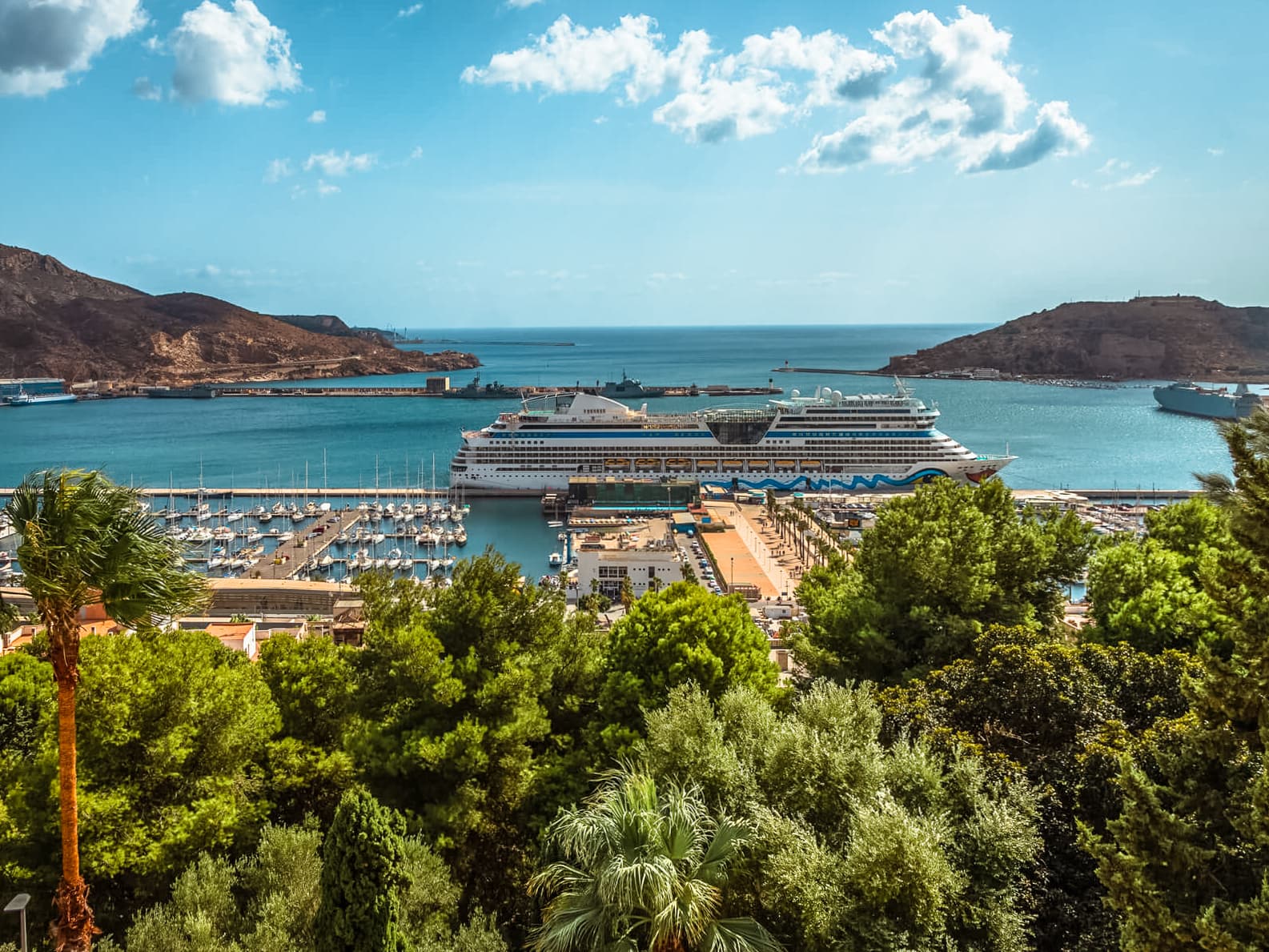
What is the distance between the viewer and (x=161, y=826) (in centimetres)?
742

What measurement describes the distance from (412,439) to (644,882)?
6315 centimetres

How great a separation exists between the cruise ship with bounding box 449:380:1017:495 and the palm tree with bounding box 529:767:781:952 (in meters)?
41.6

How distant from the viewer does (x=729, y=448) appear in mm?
48219

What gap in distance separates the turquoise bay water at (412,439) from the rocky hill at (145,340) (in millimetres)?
19197

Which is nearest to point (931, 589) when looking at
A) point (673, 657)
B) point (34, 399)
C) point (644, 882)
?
point (673, 657)

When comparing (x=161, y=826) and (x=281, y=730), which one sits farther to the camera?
(x=281, y=730)

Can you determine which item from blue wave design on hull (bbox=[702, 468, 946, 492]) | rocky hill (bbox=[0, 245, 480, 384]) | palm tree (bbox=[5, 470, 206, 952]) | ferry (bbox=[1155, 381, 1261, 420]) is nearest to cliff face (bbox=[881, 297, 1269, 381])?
ferry (bbox=[1155, 381, 1261, 420])

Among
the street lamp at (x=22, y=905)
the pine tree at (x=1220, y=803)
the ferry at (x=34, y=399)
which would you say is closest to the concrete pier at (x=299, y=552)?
the street lamp at (x=22, y=905)

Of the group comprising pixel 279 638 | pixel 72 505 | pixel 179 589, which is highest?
pixel 72 505

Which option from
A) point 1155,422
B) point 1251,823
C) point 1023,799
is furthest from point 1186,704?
point 1155,422

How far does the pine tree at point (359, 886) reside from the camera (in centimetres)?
551

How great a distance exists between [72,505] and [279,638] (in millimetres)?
5426

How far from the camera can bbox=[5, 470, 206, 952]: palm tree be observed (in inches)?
187

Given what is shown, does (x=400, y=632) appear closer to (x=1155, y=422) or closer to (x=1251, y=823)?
(x=1251, y=823)
